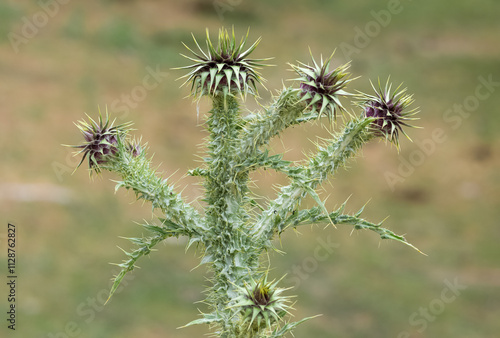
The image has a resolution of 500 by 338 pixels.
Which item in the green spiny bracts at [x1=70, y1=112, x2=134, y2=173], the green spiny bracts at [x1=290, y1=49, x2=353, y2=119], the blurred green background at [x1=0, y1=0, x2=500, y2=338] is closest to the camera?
the green spiny bracts at [x1=290, y1=49, x2=353, y2=119]

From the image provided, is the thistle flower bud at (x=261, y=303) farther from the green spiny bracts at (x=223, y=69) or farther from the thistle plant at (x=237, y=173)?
the green spiny bracts at (x=223, y=69)

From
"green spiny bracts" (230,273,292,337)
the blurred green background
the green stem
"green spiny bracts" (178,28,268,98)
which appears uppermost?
the blurred green background

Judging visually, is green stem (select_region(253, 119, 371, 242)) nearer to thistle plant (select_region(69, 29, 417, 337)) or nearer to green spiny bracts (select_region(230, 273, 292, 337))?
thistle plant (select_region(69, 29, 417, 337))

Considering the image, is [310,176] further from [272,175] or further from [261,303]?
[272,175]

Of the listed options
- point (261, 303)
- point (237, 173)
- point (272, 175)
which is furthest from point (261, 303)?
point (272, 175)

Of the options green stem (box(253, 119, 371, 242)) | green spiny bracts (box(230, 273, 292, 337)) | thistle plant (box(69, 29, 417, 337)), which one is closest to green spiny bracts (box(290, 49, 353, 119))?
thistle plant (box(69, 29, 417, 337))

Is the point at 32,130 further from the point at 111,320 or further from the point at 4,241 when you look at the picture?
the point at 111,320

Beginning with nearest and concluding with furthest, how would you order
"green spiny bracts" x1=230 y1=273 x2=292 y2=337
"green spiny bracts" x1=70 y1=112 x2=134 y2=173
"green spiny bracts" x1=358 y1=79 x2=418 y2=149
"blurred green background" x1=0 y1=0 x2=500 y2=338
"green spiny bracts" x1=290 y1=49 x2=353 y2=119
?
"green spiny bracts" x1=230 y1=273 x2=292 y2=337 < "green spiny bracts" x1=290 y1=49 x2=353 y2=119 < "green spiny bracts" x1=358 y1=79 x2=418 y2=149 < "green spiny bracts" x1=70 y1=112 x2=134 y2=173 < "blurred green background" x1=0 y1=0 x2=500 y2=338
